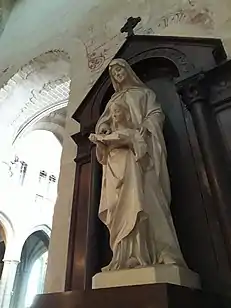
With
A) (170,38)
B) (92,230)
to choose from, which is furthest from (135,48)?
(92,230)

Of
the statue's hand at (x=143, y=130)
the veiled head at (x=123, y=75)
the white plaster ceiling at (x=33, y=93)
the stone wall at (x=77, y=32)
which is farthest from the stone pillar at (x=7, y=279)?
the statue's hand at (x=143, y=130)

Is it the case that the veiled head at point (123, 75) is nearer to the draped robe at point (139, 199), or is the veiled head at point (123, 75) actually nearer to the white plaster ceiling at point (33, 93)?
the draped robe at point (139, 199)

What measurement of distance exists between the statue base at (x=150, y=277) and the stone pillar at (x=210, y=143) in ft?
0.81

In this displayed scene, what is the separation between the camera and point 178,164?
1760 mm

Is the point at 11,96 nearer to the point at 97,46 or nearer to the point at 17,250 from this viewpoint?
the point at 97,46

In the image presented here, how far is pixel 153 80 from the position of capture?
7.20 ft

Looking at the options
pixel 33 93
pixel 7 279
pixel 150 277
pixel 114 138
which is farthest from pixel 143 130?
pixel 7 279

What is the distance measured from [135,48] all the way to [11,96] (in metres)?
2.12

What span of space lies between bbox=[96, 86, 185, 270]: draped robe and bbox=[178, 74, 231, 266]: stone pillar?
0.19m

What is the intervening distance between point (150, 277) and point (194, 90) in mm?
1006

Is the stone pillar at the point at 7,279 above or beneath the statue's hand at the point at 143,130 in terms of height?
above

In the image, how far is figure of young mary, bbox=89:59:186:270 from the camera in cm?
131

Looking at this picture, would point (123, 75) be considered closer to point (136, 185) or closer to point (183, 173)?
point (183, 173)

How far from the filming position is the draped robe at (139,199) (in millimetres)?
1302
